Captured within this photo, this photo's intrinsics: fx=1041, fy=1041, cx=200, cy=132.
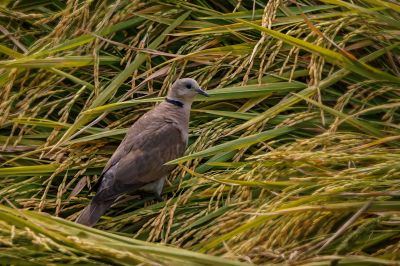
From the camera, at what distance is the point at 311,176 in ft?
9.26

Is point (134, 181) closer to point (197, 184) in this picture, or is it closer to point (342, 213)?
point (197, 184)

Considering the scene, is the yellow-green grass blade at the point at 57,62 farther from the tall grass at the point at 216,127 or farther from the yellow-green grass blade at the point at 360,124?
the yellow-green grass blade at the point at 360,124

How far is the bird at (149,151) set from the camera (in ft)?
11.7

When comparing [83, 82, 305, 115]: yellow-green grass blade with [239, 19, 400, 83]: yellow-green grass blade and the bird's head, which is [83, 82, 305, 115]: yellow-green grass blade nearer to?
the bird's head

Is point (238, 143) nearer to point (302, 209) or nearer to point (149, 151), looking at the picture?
point (302, 209)

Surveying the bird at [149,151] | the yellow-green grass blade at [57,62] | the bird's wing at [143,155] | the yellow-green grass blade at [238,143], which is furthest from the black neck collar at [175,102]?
the yellow-green grass blade at [238,143]

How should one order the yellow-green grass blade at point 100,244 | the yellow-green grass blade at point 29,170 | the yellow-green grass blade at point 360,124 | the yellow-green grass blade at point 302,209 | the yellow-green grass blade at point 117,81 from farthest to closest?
the yellow-green grass blade at point 117,81
the yellow-green grass blade at point 29,170
the yellow-green grass blade at point 360,124
the yellow-green grass blade at point 302,209
the yellow-green grass blade at point 100,244

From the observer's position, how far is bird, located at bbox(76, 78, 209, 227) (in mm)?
3557

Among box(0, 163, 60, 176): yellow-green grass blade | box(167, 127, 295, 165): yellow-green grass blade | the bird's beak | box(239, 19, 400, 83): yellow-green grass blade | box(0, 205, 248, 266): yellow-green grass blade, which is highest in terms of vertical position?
box(239, 19, 400, 83): yellow-green grass blade

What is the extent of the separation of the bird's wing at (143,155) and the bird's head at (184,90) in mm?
156

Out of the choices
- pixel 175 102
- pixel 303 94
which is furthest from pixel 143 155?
pixel 303 94

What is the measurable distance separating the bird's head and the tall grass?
4cm

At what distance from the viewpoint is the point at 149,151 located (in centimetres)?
402

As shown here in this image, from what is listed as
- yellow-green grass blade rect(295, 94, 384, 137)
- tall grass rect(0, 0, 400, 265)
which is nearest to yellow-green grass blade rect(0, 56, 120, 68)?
tall grass rect(0, 0, 400, 265)
